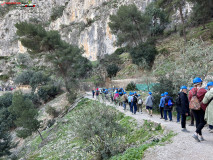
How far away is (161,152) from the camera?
417 cm

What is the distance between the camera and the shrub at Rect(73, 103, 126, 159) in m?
5.20

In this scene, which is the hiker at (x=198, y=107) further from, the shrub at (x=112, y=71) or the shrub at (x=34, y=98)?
the shrub at (x=34, y=98)

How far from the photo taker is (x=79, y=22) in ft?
211

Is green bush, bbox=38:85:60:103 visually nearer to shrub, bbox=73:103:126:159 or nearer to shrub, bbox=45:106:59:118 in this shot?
shrub, bbox=45:106:59:118

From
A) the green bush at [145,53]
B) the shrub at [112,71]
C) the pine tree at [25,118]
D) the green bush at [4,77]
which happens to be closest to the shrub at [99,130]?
the pine tree at [25,118]

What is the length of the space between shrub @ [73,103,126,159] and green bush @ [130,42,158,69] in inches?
932

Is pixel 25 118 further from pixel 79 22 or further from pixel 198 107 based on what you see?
pixel 79 22

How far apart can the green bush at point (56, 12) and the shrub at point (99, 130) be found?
8063 cm

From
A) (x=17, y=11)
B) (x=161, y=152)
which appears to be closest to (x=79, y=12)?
(x=17, y=11)

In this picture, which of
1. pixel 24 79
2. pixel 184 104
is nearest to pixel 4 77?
pixel 24 79

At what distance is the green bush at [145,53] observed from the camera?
1129 inches

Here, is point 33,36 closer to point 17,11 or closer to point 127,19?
point 127,19

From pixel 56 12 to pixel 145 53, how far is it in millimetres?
66429

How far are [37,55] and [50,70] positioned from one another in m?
2.90
